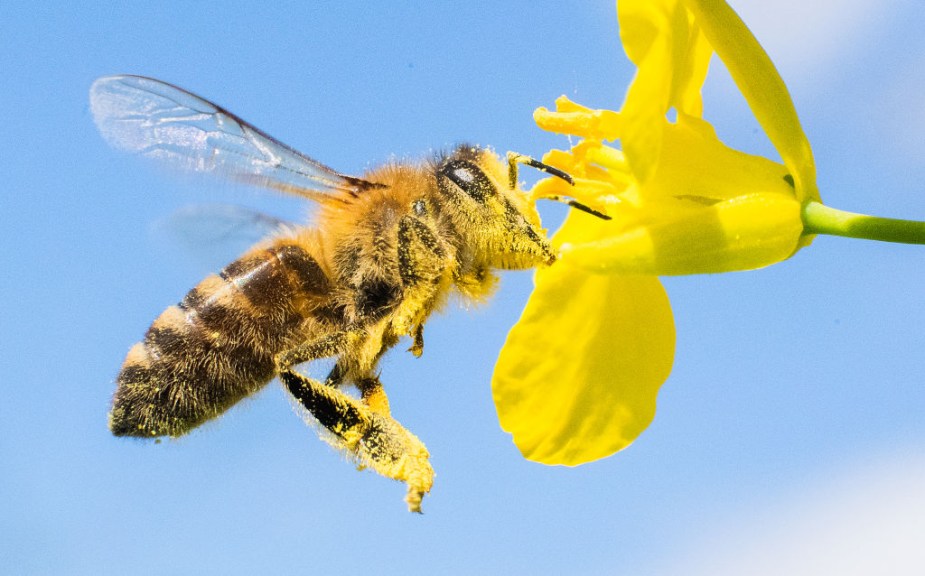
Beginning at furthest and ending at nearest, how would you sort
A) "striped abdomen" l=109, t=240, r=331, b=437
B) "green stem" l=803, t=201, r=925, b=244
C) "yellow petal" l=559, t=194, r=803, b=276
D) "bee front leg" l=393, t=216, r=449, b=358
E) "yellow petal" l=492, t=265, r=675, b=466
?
"striped abdomen" l=109, t=240, r=331, b=437 → "bee front leg" l=393, t=216, r=449, b=358 → "yellow petal" l=492, t=265, r=675, b=466 → "yellow petal" l=559, t=194, r=803, b=276 → "green stem" l=803, t=201, r=925, b=244

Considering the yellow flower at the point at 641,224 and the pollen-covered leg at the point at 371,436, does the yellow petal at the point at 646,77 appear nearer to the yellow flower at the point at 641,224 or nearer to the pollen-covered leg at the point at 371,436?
the yellow flower at the point at 641,224

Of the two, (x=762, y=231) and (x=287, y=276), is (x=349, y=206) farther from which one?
(x=762, y=231)

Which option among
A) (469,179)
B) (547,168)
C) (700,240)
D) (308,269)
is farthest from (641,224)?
(308,269)

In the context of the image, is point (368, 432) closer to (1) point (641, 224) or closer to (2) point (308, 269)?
(2) point (308, 269)

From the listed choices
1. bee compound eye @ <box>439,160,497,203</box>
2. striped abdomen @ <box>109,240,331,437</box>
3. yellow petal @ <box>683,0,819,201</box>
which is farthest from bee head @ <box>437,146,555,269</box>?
yellow petal @ <box>683,0,819,201</box>

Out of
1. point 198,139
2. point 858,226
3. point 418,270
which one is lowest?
point 858,226

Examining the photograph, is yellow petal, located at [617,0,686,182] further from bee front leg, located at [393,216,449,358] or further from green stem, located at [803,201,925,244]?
bee front leg, located at [393,216,449,358]
